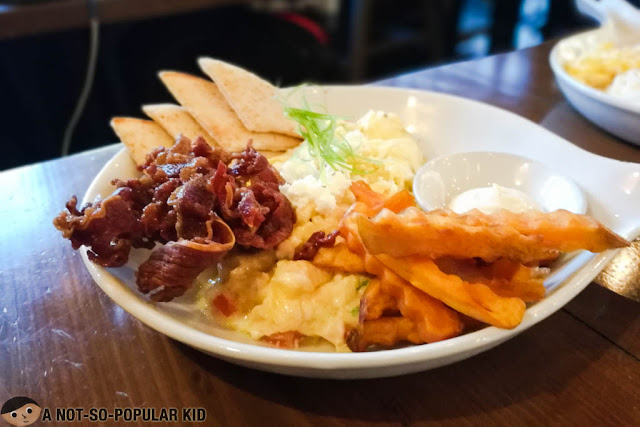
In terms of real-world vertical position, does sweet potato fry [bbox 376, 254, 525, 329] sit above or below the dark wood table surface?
above

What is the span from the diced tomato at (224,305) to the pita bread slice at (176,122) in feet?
2.70

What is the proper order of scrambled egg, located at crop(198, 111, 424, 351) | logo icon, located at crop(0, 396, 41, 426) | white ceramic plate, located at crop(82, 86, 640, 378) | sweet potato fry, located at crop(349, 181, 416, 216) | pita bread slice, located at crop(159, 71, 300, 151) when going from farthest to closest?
pita bread slice, located at crop(159, 71, 300, 151), sweet potato fry, located at crop(349, 181, 416, 216), scrambled egg, located at crop(198, 111, 424, 351), logo icon, located at crop(0, 396, 41, 426), white ceramic plate, located at crop(82, 86, 640, 378)

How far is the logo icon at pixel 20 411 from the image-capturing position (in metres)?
1.12

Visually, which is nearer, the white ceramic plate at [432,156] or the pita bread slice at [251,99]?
the white ceramic plate at [432,156]

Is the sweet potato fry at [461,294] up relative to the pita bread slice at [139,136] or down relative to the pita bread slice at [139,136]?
up

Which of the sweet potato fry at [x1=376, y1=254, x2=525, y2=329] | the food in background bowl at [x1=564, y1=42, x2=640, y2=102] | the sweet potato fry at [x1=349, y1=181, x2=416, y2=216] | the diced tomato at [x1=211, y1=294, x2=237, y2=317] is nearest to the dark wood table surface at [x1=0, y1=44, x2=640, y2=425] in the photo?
the diced tomato at [x1=211, y1=294, x2=237, y2=317]

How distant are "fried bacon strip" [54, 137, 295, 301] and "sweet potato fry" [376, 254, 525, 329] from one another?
391mm

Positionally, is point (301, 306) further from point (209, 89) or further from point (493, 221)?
point (209, 89)

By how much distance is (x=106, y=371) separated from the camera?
1248mm

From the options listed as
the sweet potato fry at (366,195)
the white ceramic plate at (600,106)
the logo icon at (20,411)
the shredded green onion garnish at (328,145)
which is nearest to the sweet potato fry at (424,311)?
the sweet potato fry at (366,195)

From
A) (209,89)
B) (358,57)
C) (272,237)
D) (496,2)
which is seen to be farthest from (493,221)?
(496,2)

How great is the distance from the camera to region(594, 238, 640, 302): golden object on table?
4.79 ft

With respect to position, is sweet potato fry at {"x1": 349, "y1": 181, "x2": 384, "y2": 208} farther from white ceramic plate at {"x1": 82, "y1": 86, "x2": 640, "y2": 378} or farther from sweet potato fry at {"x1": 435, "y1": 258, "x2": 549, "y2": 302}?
white ceramic plate at {"x1": 82, "y1": 86, "x2": 640, "y2": 378}

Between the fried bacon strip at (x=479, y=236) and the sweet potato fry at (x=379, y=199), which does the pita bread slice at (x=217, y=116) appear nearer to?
the sweet potato fry at (x=379, y=199)
